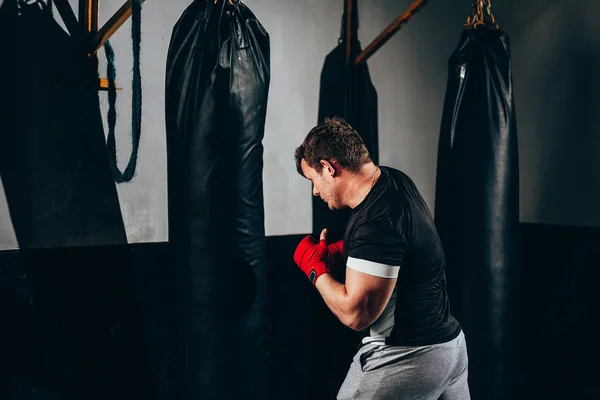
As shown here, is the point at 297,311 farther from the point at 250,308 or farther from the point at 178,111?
the point at 178,111

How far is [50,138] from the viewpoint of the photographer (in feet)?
6.89

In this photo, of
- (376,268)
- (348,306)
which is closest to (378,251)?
(376,268)

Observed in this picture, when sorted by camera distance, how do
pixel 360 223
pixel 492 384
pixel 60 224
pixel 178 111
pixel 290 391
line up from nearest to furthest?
pixel 360 223 → pixel 178 111 → pixel 60 224 → pixel 492 384 → pixel 290 391

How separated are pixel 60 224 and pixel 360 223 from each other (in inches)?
48.9

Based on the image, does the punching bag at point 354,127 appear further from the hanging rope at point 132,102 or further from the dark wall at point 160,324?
the hanging rope at point 132,102

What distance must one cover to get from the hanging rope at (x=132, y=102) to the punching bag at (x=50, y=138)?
0.07 meters

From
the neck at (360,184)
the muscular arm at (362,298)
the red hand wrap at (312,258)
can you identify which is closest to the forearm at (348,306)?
the muscular arm at (362,298)

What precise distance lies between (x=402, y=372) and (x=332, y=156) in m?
0.70

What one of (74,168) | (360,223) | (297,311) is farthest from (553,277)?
(74,168)

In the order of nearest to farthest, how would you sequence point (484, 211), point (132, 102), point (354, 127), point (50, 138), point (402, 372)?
1. point (402, 372)
2. point (132, 102)
3. point (50, 138)
4. point (484, 211)
5. point (354, 127)

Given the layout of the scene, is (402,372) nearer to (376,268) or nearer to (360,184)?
(376,268)

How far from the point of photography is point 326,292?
1.63 meters

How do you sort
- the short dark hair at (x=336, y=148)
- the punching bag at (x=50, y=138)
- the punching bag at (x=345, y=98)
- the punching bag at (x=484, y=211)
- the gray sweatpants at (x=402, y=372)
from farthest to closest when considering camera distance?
the punching bag at (x=345, y=98) < the punching bag at (x=484, y=211) < the punching bag at (x=50, y=138) < the short dark hair at (x=336, y=148) < the gray sweatpants at (x=402, y=372)

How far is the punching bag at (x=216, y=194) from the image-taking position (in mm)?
1767
